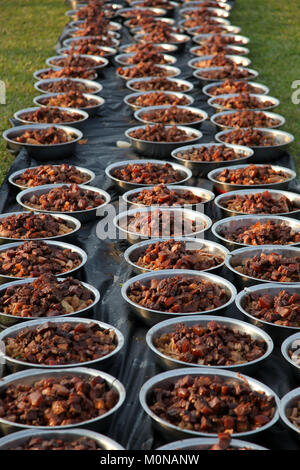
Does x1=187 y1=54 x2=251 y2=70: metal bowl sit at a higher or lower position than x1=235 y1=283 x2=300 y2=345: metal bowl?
higher

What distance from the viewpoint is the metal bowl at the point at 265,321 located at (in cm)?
333

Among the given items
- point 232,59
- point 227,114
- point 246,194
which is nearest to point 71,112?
point 227,114

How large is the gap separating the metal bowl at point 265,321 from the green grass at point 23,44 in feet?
10.5

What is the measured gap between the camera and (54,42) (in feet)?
35.7

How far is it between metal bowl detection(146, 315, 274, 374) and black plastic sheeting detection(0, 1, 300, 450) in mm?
125

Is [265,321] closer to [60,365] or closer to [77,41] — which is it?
[60,365]

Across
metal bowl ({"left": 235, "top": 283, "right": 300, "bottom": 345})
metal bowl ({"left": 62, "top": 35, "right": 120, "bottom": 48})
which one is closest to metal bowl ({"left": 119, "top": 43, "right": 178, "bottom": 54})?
metal bowl ({"left": 62, "top": 35, "right": 120, "bottom": 48})

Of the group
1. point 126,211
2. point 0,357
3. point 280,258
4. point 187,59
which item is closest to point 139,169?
point 126,211

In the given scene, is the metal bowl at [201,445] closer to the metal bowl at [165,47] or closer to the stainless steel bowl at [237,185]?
the stainless steel bowl at [237,185]

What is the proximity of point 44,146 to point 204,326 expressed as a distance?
2.80 meters

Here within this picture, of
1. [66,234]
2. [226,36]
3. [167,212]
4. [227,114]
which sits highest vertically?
[226,36]

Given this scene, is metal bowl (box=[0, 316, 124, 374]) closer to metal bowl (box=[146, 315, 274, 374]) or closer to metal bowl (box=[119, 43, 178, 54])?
metal bowl (box=[146, 315, 274, 374])

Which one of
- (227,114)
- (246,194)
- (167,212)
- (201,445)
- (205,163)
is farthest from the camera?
(227,114)

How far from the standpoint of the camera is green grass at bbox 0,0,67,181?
8055mm
